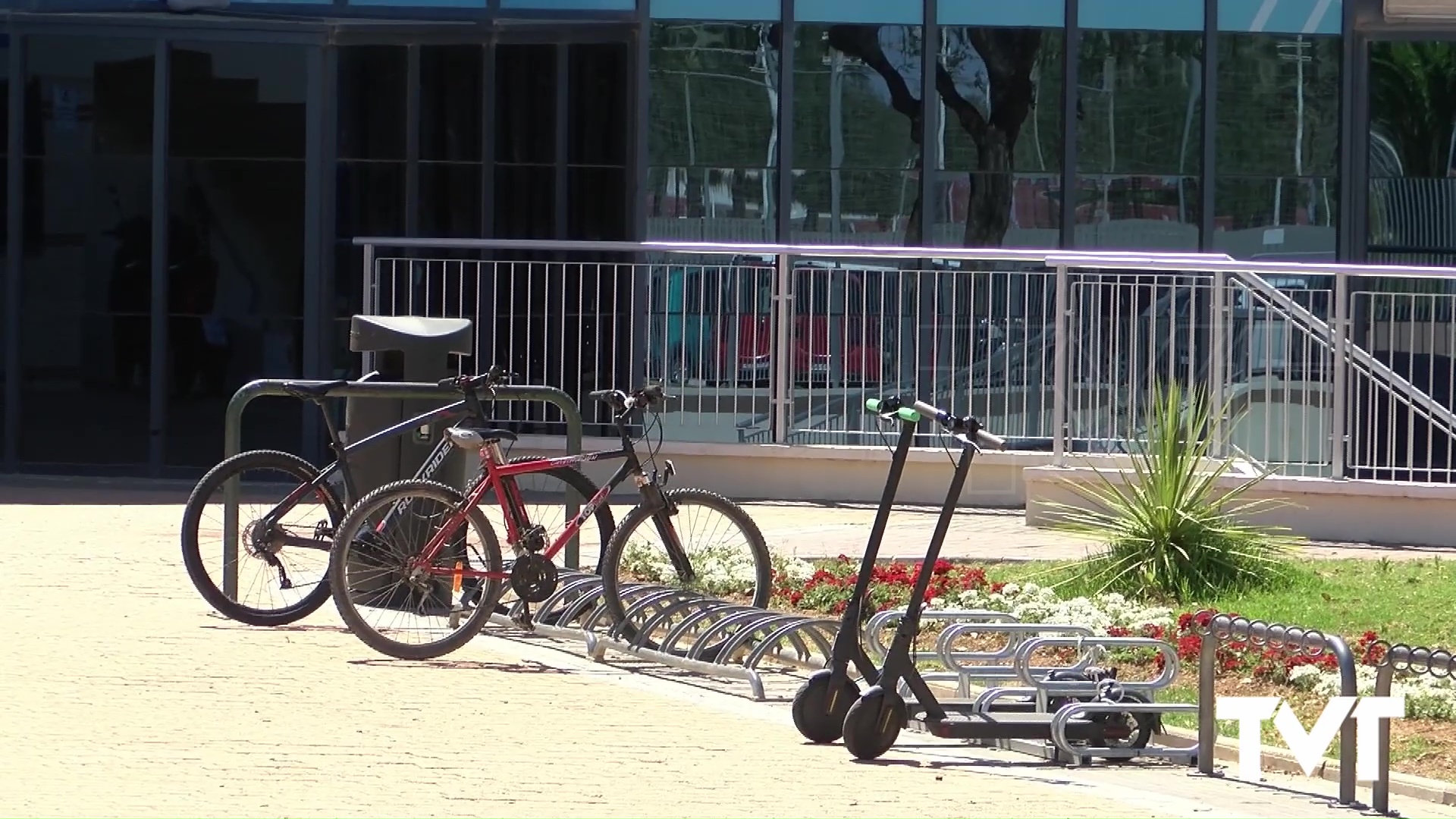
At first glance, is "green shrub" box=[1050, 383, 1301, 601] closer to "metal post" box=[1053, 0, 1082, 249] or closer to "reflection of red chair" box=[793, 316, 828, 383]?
"reflection of red chair" box=[793, 316, 828, 383]

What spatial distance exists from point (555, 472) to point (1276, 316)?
5.31 m

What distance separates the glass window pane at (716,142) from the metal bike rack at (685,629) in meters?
6.78

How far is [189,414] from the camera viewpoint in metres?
15.5

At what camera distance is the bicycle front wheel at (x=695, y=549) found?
913cm

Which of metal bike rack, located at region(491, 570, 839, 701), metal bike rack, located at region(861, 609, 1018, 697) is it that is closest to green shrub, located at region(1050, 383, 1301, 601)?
metal bike rack, located at region(491, 570, 839, 701)

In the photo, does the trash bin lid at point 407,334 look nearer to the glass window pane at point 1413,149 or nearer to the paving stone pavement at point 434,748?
the paving stone pavement at point 434,748

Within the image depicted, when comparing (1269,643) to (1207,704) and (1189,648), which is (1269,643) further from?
(1189,648)

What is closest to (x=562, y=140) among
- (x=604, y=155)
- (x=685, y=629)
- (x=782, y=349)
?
(x=604, y=155)

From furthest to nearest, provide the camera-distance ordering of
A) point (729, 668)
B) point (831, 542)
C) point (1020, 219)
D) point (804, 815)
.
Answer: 1. point (1020, 219)
2. point (831, 542)
3. point (729, 668)
4. point (804, 815)

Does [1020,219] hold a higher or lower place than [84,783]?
higher

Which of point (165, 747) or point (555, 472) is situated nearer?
point (165, 747)

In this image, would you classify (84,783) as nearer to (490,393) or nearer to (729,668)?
(729,668)

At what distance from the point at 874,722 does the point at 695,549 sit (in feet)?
8.46

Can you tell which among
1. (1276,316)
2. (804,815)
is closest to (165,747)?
(804,815)
